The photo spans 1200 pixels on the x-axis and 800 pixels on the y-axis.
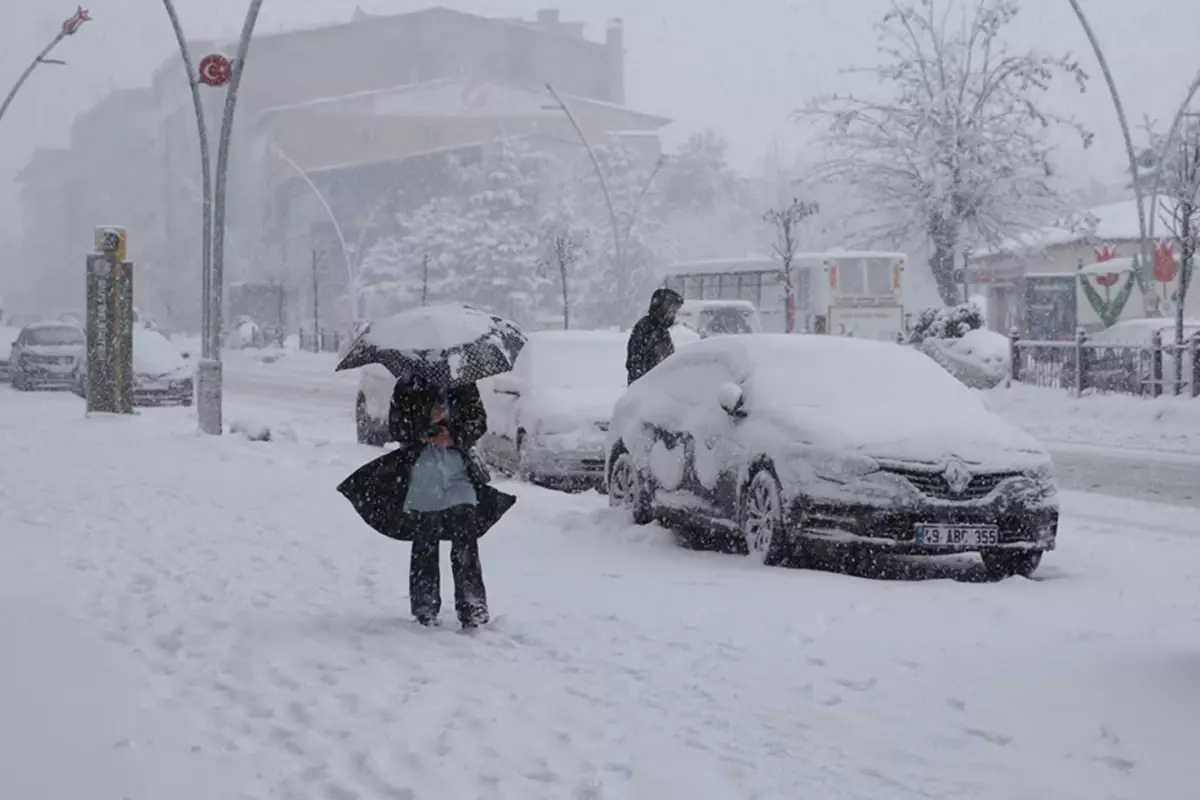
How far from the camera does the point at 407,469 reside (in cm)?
810

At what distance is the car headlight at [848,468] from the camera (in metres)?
10.0

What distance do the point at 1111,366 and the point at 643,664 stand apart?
2115 cm

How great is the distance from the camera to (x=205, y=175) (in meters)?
24.2

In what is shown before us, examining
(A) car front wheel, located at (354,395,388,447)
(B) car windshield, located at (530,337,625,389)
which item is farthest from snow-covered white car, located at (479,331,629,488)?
(A) car front wheel, located at (354,395,388,447)

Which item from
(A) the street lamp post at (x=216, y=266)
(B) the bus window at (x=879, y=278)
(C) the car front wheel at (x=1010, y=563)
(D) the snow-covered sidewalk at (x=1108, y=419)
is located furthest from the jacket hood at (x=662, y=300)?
(B) the bus window at (x=879, y=278)

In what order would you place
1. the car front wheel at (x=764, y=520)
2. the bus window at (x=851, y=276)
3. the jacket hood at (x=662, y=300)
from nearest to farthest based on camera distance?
the car front wheel at (x=764, y=520), the jacket hood at (x=662, y=300), the bus window at (x=851, y=276)

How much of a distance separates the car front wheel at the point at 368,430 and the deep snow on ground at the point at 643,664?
8144mm

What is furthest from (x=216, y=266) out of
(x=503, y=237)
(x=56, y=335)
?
(x=503, y=237)

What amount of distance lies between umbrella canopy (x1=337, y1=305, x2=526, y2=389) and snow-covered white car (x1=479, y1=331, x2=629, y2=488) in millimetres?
7377

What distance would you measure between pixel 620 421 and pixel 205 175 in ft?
42.4

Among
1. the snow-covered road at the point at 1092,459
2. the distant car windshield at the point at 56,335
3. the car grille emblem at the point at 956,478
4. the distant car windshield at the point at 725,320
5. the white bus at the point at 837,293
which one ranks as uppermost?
the white bus at the point at 837,293

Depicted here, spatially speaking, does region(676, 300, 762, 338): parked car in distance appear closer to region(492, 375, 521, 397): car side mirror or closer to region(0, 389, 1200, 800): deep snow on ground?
region(492, 375, 521, 397): car side mirror

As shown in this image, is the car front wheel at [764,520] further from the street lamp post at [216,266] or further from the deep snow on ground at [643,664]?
the street lamp post at [216,266]

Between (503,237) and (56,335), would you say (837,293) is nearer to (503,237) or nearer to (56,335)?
(56,335)
